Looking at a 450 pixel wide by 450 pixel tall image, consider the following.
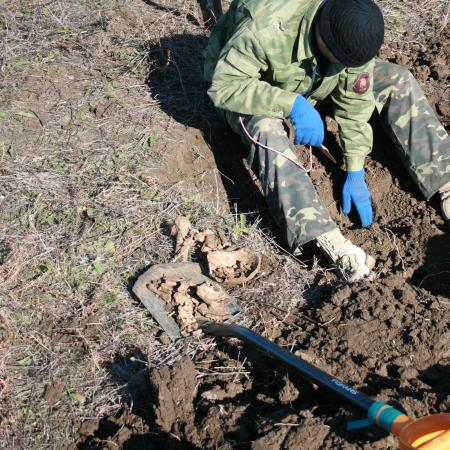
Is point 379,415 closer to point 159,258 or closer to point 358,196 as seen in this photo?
point 159,258

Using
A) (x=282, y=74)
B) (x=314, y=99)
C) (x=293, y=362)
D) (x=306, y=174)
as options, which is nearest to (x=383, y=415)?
(x=293, y=362)

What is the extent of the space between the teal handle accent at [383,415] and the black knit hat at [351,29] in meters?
1.60

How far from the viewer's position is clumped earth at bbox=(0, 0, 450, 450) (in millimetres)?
2643

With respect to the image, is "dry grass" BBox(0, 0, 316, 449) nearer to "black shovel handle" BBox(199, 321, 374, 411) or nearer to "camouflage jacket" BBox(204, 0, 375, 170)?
"black shovel handle" BBox(199, 321, 374, 411)

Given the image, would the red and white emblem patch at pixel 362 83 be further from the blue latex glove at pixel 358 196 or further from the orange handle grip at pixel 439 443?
the orange handle grip at pixel 439 443

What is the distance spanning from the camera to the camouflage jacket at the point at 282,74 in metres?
3.37

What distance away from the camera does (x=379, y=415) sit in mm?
2193

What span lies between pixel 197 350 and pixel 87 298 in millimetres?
577

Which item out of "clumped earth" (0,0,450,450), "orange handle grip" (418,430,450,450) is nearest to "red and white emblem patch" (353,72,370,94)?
"clumped earth" (0,0,450,450)

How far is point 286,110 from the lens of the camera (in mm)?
3426

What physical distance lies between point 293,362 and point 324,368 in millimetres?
189

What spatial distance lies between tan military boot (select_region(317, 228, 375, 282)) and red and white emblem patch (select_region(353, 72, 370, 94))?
0.76 meters

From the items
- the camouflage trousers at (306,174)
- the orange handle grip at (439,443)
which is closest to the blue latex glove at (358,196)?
the camouflage trousers at (306,174)

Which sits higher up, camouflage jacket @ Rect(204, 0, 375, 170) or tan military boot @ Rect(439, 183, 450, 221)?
camouflage jacket @ Rect(204, 0, 375, 170)
